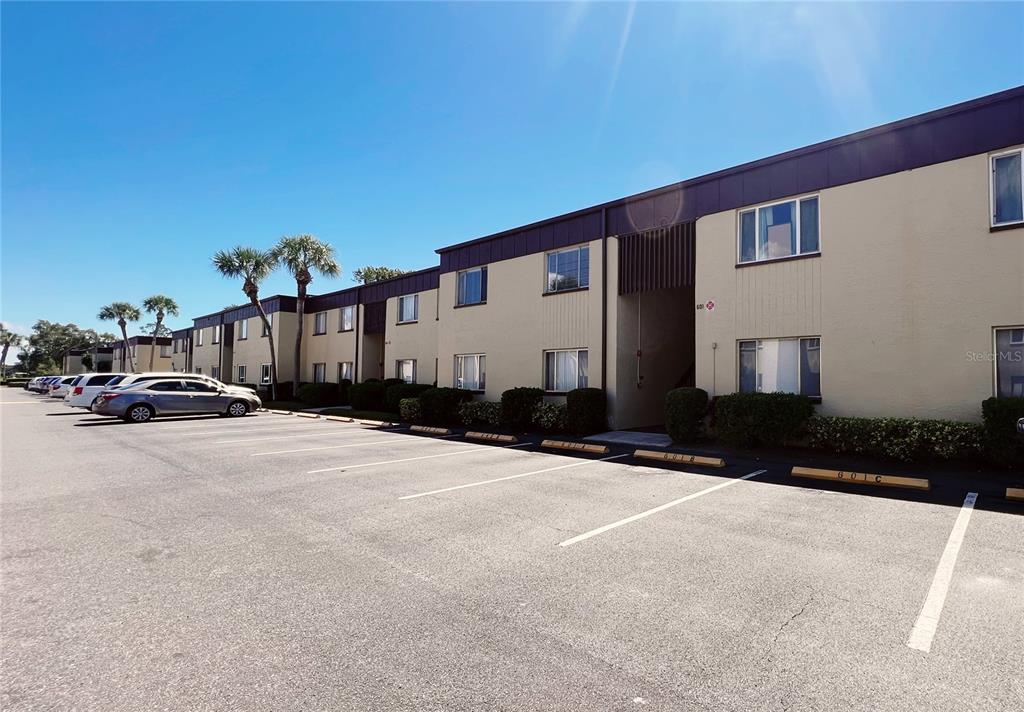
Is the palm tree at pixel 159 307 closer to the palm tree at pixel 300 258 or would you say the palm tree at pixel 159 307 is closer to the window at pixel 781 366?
the palm tree at pixel 300 258

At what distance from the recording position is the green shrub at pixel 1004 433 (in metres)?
8.55

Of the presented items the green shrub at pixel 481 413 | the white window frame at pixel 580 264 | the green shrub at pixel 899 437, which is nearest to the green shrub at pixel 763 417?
the green shrub at pixel 899 437

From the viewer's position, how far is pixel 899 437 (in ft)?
32.1

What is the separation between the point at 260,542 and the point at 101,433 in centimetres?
1434

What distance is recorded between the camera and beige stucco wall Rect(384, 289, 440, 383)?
2383 centimetres

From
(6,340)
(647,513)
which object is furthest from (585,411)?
(6,340)

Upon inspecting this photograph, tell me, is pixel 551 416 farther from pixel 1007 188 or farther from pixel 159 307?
pixel 159 307

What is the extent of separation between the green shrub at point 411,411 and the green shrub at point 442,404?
386 mm

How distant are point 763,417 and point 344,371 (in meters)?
24.1

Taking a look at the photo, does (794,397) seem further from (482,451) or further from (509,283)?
(509,283)

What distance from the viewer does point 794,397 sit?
1130cm

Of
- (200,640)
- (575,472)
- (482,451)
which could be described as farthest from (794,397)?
(200,640)

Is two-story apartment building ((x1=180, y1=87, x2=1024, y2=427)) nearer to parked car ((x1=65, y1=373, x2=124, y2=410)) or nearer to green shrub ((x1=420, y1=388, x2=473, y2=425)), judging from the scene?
green shrub ((x1=420, y1=388, x2=473, y2=425))

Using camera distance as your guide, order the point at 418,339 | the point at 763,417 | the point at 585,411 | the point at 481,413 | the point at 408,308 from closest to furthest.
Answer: the point at 763,417 → the point at 585,411 → the point at 481,413 → the point at 418,339 → the point at 408,308
